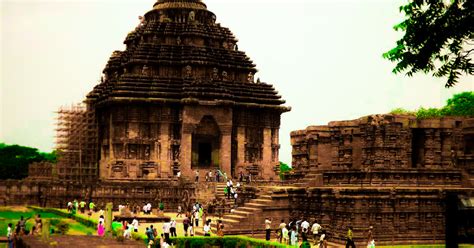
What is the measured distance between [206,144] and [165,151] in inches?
125

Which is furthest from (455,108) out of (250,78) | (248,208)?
(248,208)

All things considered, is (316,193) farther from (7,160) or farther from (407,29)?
(7,160)

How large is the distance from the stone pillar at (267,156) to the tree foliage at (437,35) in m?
35.7

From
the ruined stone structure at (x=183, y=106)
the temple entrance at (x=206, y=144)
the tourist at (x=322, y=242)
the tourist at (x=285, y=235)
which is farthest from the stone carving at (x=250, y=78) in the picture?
the tourist at (x=322, y=242)

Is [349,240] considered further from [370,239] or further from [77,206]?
[77,206]

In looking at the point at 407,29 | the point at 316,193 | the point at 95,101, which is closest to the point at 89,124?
the point at 95,101

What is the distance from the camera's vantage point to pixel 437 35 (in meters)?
11.1

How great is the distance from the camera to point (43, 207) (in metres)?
40.9

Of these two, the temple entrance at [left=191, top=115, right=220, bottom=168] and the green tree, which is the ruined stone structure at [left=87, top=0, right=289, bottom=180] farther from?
the green tree

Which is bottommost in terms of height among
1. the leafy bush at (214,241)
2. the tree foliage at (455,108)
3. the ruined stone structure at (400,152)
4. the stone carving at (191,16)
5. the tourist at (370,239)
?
the leafy bush at (214,241)

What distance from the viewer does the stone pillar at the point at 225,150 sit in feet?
149

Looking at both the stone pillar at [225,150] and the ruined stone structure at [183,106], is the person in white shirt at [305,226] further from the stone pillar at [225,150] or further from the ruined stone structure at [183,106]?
the stone pillar at [225,150]

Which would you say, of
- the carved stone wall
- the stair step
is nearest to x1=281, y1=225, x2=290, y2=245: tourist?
the stair step

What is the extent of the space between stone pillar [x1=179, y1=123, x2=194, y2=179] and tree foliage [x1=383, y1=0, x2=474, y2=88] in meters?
33.2
